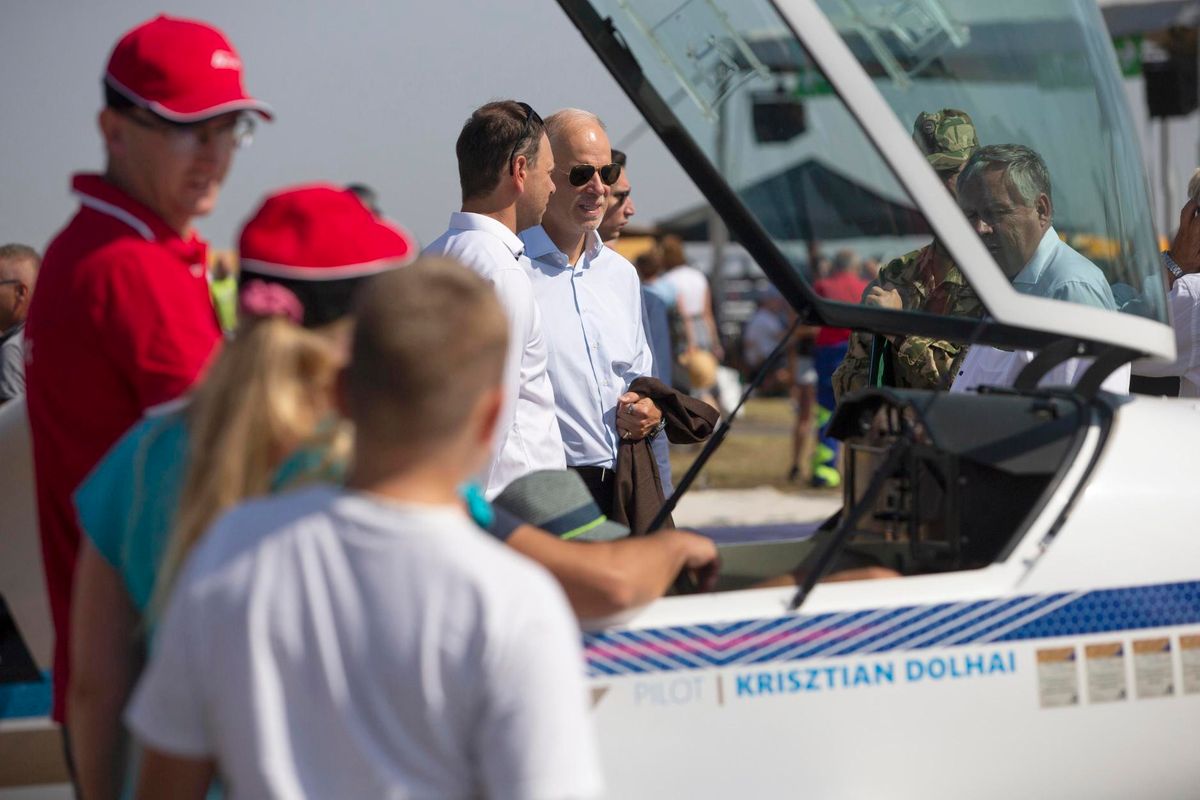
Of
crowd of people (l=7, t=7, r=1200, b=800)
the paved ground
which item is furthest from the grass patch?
crowd of people (l=7, t=7, r=1200, b=800)

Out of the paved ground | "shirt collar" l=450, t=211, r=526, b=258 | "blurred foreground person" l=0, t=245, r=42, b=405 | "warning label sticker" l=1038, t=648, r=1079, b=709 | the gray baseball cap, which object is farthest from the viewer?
the paved ground

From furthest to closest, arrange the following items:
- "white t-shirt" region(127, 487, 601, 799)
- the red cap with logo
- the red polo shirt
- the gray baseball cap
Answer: the gray baseball cap
the red polo shirt
the red cap with logo
"white t-shirt" region(127, 487, 601, 799)

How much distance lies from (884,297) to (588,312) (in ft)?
5.06

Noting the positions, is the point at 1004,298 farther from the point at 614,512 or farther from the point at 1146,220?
the point at 614,512

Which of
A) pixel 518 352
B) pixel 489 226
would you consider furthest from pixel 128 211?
pixel 489 226

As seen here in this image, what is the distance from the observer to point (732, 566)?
2.92m

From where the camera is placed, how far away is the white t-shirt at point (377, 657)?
4.34 ft

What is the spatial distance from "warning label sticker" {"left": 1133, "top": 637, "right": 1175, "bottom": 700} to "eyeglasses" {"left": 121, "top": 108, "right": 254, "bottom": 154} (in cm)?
178

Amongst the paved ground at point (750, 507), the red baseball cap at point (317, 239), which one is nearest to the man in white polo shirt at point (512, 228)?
the red baseball cap at point (317, 239)

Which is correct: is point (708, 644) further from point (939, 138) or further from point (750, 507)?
point (750, 507)

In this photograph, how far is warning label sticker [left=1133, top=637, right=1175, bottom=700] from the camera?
2.39 meters

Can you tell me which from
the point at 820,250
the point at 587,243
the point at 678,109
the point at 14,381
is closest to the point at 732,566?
the point at 820,250

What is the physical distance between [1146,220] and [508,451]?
1.69 metres

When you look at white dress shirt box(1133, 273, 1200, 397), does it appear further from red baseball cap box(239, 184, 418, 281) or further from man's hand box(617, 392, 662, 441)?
red baseball cap box(239, 184, 418, 281)
